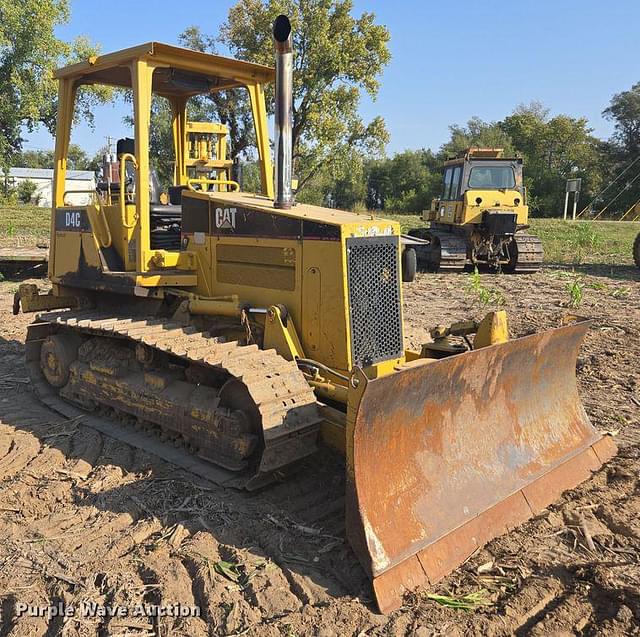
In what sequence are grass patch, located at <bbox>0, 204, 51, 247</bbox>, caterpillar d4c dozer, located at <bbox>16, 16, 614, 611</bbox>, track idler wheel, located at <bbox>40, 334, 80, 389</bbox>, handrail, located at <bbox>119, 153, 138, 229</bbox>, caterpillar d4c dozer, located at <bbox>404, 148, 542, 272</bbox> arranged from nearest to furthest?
caterpillar d4c dozer, located at <bbox>16, 16, 614, 611</bbox>, handrail, located at <bbox>119, 153, 138, 229</bbox>, track idler wheel, located at <bbox>40, 334, 80, 389</bbox>, caterpillar d4c dozer, located at <bbox>404, 148, 542, 272</bbox>, grass patch, located at <bbox>0, 204, 51, 247</bbox>

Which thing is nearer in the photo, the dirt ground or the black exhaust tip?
the dirt ground

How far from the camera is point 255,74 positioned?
595 cm

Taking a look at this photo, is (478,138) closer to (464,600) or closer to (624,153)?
(624,153)

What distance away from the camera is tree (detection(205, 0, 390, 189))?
85.4 feet

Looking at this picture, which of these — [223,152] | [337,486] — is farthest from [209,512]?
[223,152]

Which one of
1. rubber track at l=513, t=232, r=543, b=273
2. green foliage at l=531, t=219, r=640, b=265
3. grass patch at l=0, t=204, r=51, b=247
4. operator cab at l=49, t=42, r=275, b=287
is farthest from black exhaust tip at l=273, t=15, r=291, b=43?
green foliage at l=531, t=219, r=640, b=265

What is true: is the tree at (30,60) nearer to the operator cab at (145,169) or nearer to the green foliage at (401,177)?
the operator cab at (145,169)

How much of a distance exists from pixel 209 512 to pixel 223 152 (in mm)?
4706

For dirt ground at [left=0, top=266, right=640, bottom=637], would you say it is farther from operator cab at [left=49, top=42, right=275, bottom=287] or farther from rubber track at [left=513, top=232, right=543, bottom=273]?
rubber track at [left=513, top=232, right=543, bottom=273]

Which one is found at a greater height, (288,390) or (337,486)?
(288,390)

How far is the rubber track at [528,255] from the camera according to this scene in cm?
1655

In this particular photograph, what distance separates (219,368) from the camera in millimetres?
4383

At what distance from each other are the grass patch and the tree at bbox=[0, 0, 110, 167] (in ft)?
9.40

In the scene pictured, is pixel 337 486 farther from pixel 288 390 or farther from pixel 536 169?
pixel 536 169
